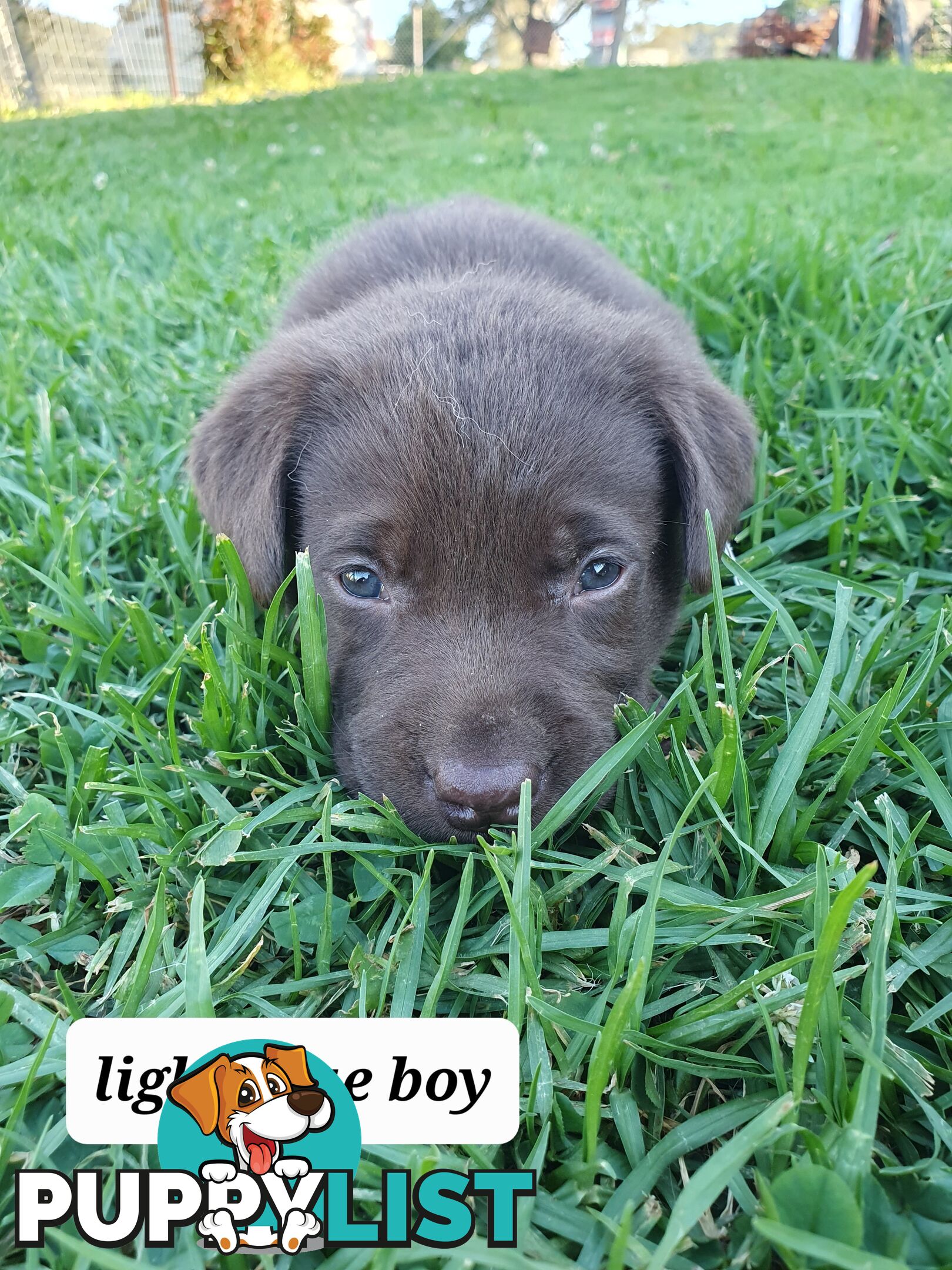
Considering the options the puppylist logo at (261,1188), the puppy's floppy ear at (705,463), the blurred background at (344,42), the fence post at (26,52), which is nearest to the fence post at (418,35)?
the blurred background at (344,42)

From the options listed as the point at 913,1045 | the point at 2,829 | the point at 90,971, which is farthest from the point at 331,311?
the point at 913,1045

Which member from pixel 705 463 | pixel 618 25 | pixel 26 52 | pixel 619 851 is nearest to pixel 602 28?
pixel 618 25

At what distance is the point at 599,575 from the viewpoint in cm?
216

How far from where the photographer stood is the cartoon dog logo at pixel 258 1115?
125 cm

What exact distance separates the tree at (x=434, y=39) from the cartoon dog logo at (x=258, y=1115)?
39.2 meters

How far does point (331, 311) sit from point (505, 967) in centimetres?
253

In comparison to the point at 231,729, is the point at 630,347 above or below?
above

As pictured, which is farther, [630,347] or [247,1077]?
[630,347]

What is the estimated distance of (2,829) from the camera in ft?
6.77

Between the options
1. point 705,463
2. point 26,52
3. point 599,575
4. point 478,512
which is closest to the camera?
point 478,512

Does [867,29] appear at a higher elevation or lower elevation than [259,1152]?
higher

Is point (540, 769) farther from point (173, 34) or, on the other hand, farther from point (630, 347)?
point (173, 34)

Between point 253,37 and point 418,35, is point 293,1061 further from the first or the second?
point 418,35

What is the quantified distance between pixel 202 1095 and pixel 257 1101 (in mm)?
87
